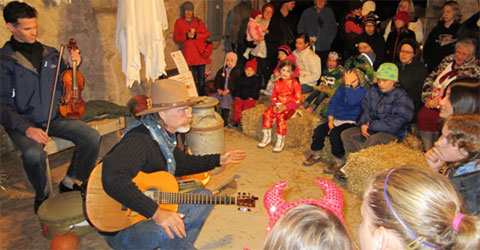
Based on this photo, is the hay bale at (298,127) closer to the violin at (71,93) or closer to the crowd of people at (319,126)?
the crowd of people at (319,126)

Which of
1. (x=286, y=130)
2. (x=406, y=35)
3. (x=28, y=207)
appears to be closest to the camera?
(x=28, y=207)

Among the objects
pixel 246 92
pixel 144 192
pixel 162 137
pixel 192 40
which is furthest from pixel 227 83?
pixel 144 192

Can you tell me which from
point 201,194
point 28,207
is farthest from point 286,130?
point 28,207

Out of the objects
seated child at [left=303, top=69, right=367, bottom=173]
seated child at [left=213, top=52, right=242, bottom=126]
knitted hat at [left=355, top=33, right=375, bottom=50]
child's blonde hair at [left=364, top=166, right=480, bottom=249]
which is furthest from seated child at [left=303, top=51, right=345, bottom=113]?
child's blonde hair at [left=364, top=166, right=480, bottom=249]

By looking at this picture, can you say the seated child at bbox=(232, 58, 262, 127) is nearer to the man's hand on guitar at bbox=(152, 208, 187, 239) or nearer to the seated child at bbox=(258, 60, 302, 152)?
the seated child at bbox=(258, 60, 302, 152)

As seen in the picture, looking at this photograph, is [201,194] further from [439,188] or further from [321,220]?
[439,188]

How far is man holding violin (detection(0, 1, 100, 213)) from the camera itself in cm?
422

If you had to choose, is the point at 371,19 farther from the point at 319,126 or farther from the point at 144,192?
the point at 144,192

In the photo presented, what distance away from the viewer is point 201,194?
3.25 metres

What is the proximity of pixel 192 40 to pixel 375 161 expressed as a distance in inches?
179

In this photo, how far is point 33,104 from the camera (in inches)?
174

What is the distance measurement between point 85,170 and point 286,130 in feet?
10.2

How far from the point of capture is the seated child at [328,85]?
22.1 feet

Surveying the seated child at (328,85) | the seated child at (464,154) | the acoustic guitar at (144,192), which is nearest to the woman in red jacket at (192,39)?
the seated child at (328,85)
